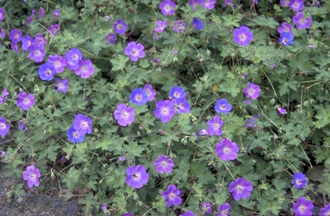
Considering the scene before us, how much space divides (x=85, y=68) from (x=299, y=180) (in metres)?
2.04

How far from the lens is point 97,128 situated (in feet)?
11.6

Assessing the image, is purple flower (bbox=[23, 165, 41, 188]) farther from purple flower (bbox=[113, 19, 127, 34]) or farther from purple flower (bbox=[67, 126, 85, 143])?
purple flower (bbox=[113, 19, 127, 34])

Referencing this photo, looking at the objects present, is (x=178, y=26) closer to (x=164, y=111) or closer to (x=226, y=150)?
(x=164, y=111)

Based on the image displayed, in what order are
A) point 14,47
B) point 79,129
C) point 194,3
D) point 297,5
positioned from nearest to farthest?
point 79,129
point 194,3
point 297,5
point 14,47

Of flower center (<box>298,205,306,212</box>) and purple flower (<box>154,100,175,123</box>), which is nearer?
flower center (<box>298,205,306,212</box>)

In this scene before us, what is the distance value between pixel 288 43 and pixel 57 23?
2359 millimetres

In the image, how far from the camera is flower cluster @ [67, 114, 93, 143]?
3.25 metres

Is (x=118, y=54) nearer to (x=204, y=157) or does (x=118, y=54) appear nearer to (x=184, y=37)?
(x=184, y=37)

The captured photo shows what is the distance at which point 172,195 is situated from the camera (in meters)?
3.06

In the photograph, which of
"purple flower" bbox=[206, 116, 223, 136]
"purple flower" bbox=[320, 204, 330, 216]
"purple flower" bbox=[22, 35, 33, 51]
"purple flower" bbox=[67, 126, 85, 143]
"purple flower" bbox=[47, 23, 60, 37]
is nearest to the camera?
"purple flower" bbox=[320, 204, 330, 216]

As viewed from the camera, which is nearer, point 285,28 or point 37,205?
point 37,205

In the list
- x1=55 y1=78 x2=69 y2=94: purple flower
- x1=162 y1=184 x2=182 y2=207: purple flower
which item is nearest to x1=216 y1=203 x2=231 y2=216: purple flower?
x1=162 y1=184 x2=182 y2=207: purple flower

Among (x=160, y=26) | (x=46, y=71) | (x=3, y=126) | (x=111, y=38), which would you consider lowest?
(x=3, y=126)

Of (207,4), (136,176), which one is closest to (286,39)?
(207,4)
